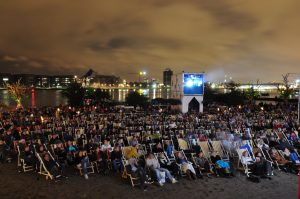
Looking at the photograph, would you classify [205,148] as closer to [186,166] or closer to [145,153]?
[186,166]

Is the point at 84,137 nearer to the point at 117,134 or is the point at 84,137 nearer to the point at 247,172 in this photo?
the point at 117,134

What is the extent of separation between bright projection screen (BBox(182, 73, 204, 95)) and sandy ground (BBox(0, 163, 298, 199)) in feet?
63.8

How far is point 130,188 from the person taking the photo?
9.06 meters

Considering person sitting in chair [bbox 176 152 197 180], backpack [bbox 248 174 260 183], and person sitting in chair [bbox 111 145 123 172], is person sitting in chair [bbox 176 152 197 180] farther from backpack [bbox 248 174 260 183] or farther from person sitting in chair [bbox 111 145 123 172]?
person sitting in chair [bbox 111 145 123 172]

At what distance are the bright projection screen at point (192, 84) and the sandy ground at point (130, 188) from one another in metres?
19.5

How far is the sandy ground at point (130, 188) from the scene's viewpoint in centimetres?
848

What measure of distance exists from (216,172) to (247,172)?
1021 mm

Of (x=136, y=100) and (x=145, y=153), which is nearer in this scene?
(x=145, y=153)

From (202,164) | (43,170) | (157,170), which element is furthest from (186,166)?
(43,170)

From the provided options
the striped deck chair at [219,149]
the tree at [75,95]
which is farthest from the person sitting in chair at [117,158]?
the tree at [75,95]

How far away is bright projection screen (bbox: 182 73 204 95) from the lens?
96.4ft

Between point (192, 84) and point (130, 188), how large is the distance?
69.9 ft

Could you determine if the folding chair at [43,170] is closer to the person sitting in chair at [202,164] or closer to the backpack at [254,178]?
the person sitting in chair at [202,164]

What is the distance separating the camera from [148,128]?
1723 centimetres
